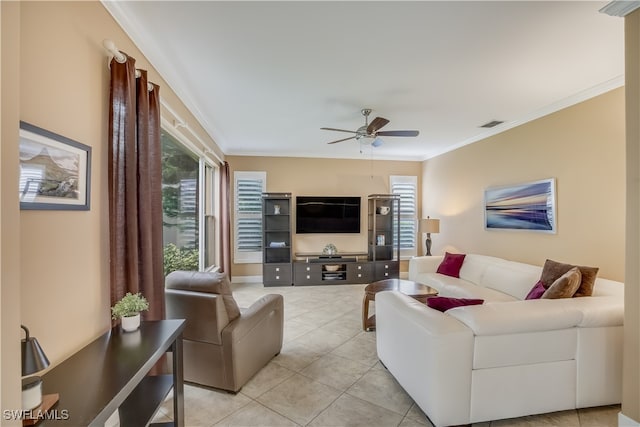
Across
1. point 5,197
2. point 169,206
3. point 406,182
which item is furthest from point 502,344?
point 406,182

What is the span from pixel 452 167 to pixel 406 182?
51.2 inches

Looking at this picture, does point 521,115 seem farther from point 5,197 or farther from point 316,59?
point 5,197

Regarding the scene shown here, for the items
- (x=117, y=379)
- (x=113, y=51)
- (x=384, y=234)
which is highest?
(x=113, y=51)

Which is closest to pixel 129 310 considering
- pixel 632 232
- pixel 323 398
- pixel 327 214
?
pixel 323 398

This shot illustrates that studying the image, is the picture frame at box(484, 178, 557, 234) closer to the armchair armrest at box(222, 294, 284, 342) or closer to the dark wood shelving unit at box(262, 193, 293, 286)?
the armchair armrest at box(222, 294, 284, 342)

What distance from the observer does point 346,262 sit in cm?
623

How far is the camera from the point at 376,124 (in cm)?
345

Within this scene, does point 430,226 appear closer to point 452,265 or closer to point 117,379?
point 452,265

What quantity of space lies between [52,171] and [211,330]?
152 centimetres

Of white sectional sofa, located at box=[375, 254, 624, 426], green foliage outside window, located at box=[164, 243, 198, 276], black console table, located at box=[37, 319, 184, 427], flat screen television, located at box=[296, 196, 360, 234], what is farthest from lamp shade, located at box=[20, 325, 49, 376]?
flat screen television, located at box=[296, 196, 360, 234]

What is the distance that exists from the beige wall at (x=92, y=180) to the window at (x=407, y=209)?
594cm

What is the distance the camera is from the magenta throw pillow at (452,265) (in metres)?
4.70

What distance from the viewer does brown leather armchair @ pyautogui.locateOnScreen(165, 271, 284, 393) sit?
7.58 ft

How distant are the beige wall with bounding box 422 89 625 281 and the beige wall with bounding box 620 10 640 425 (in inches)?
56.8
